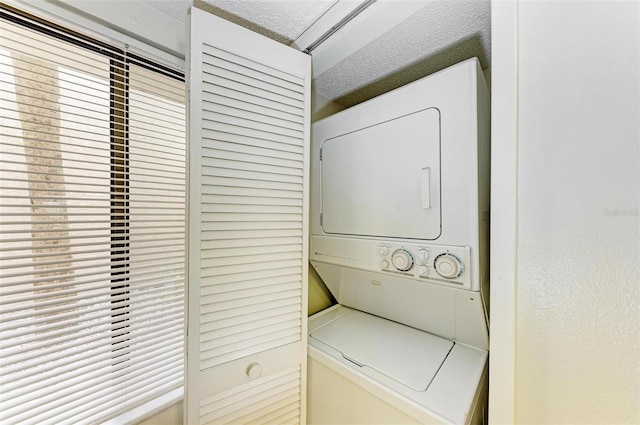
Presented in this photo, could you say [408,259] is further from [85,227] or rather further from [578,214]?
[85,227]

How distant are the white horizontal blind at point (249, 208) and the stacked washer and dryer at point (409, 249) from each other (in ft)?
1.08

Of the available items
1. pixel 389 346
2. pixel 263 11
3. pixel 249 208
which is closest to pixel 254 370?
pixel 389 346

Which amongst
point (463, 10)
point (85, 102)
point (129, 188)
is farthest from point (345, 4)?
point (129, 188)

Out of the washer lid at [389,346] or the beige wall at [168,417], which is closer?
the washer lid at [389,346]

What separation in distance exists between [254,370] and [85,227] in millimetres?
1264

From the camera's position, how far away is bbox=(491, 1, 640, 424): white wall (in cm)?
67

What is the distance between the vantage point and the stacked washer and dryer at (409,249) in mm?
1204

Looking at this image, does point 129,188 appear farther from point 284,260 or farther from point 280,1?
point 280,1

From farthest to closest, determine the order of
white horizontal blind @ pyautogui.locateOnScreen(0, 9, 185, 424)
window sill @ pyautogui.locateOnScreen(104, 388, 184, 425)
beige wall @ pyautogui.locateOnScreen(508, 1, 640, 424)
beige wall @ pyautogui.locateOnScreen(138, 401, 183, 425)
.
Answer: beige wall @ pyautogui.locateOnScreen(138, 401, 183, 425) < window sill @ pyautogui.locateOnScreen(104, 388, 184, 425) < white horizontal blind @ pyautogui.locateOnScreen(0, 9, 185, 424) < beige wall @ pyautogui.locateOnScreen(508, 1, 640, 424)

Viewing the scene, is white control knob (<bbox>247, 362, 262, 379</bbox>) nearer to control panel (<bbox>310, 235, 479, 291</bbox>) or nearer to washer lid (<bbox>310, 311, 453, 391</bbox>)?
washer lid (<bbox>310, 311, 453, 391</bbox>)

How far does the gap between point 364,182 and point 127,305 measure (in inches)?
66.4

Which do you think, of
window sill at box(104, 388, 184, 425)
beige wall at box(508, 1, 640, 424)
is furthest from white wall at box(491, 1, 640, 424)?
window sill at box(104, 388, 184, 425)

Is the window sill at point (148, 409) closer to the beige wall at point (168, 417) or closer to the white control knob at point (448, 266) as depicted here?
the beige wall at point (168, 417)

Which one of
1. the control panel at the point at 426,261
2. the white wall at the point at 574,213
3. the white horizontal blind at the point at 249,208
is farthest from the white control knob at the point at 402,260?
the white horizontal blind at the point at 249,208
